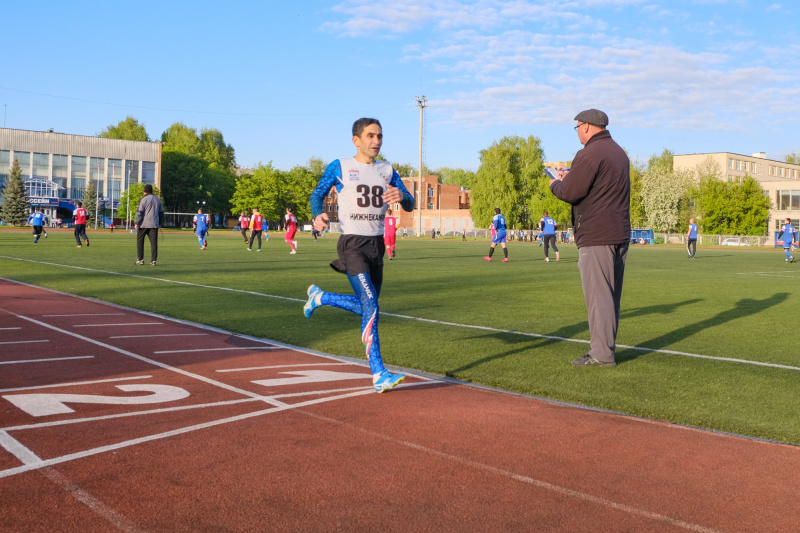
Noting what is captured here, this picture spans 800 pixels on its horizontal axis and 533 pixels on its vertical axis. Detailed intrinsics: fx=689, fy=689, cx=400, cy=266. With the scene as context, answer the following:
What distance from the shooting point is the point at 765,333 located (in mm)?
9203

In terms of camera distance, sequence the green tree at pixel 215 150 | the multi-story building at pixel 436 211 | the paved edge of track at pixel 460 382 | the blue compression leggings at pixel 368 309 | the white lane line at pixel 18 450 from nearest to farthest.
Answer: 1. the white lane line at pixel 18 450
2. the paved edge of track at pixel 460 382
3. the blue compression leggings at pixel 368 309
4. the multi-story building at pixel 436 211
5. the green tree at pixel 215 150

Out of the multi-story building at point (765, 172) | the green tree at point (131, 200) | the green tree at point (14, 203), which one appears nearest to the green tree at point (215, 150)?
the green tree at point (131, 200)

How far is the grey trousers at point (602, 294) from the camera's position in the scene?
6926 mm

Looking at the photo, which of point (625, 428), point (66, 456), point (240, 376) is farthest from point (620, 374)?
point (66, 456)

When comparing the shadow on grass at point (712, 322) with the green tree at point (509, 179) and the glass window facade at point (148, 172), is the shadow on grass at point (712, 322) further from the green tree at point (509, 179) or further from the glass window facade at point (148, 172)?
the glass window facade at point (148, 172)

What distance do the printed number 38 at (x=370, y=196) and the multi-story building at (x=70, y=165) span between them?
96878mm

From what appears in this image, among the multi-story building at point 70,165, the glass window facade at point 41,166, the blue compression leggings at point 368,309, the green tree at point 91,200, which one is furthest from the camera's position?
the glass window facade at point 41,166

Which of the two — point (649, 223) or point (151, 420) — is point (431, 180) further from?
point (151, 420)

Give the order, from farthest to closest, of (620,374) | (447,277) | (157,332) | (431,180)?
1. (431,180)
2. (447,277)
3. (157,332)
4. (620,374)

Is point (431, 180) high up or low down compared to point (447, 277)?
up

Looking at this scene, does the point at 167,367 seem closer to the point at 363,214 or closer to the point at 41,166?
the point at 363,214

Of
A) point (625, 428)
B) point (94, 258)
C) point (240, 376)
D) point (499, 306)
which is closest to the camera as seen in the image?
point (625, 428)

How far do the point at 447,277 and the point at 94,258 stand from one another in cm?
1244

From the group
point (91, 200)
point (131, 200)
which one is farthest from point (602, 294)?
point (91, 200)
